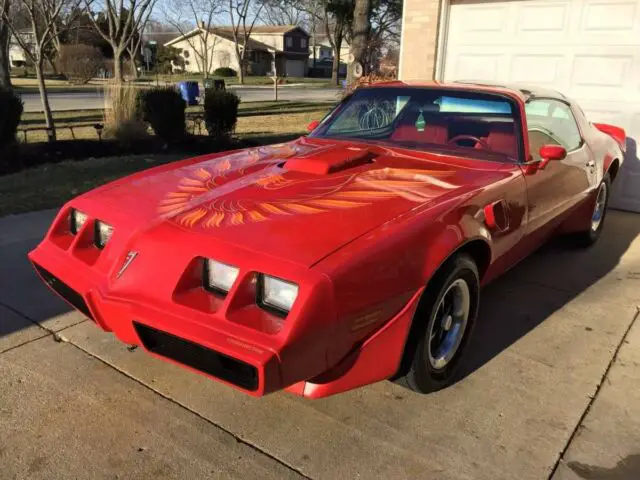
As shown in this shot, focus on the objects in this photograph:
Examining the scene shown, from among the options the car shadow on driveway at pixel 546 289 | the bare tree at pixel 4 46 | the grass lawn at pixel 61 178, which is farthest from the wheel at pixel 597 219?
the bare tree at pixel 4 46

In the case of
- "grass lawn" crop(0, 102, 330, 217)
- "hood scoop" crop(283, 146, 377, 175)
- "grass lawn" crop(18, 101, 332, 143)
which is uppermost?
"hood scoop" crop(283, 146, 377, 175)

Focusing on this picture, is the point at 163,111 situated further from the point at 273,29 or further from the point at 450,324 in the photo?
the point at 273,29

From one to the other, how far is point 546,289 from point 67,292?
10.6ft

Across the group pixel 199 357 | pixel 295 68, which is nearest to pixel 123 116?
pixel 199 357

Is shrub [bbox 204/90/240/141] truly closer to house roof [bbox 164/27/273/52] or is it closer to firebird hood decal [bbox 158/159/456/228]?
firebird hood decal [bbox 158/159/456/228]

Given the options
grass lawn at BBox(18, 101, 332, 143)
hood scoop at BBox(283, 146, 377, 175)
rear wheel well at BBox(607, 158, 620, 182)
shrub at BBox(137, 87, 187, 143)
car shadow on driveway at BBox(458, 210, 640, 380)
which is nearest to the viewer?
hood scoop at BBox(283, 146, 377, 175)

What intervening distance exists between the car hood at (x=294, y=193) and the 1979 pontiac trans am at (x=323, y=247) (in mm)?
10

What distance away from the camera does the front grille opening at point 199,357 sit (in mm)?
2029

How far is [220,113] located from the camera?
10422 mm

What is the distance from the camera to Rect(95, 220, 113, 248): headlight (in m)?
2.71

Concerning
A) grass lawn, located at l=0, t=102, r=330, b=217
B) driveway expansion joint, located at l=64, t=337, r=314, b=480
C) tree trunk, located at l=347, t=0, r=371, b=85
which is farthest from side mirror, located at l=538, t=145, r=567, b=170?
tree trunk, located at l=347, t=0, r=371, b=85

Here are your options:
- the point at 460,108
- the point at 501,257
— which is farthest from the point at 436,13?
the point at 501,257

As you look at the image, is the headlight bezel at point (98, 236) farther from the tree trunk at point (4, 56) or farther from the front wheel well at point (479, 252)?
the tree trunk at point (4, 56)

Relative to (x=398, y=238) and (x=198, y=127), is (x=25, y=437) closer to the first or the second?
(x=398, y=238)
